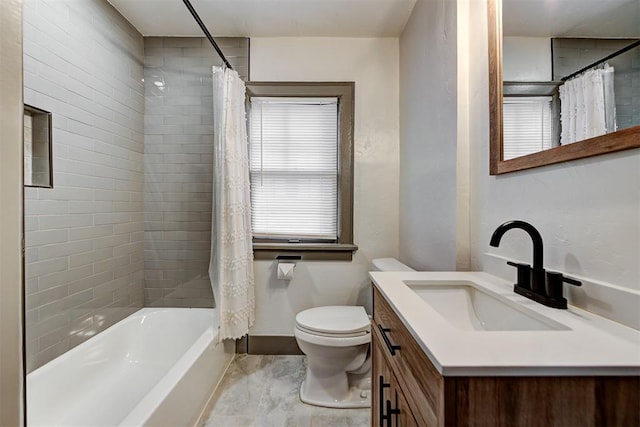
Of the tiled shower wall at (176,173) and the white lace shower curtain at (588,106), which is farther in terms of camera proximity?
the tiled shower wall at (176,173)

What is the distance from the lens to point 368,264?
220 cm

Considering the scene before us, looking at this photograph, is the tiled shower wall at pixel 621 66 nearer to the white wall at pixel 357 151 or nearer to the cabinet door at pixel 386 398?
the cabinet door at pixel 386 398

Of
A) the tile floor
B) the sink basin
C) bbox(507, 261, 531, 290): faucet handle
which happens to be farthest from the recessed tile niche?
bbox(507, 261, 531, 290): faucet handle

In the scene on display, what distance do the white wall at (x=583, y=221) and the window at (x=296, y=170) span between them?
1225 mm

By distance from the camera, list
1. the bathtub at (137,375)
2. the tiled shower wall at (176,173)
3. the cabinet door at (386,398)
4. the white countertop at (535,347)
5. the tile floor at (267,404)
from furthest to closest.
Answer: the tiled shower wall at (176,173) → the tile floor at (267,404) → the bathtub at (137,375) → the cabinet door at (386,398) → the white countertop at (535,347)

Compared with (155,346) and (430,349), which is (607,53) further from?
(155,346)

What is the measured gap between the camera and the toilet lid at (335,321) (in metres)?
1.58

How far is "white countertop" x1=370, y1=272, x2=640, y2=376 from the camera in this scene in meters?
0.47

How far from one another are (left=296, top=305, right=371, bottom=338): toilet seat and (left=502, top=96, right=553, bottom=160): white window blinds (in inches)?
44.1

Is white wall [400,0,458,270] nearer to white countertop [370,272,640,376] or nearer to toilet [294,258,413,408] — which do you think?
toilet [294,258,413,408]

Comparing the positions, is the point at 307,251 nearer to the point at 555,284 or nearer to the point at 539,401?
the point at 555,284

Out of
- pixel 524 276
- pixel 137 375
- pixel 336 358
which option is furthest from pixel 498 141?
pixel 137 375

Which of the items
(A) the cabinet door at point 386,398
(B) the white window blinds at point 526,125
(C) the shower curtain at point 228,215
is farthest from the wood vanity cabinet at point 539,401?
(C) the shower curtain at point 228,215

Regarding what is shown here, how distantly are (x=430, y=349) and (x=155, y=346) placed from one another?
194 cm
